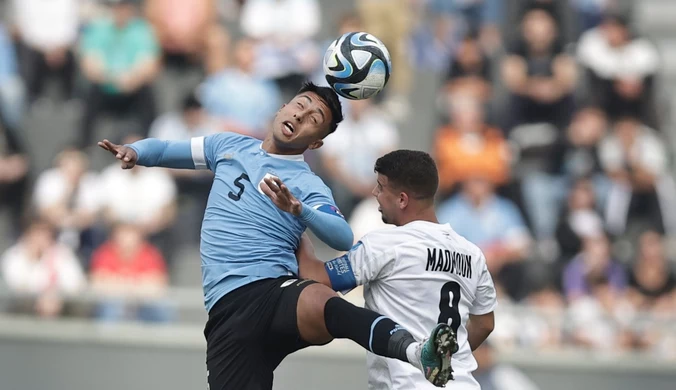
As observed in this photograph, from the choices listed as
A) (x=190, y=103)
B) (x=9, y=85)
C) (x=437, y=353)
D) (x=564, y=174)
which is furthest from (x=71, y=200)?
(x=437, y=353)

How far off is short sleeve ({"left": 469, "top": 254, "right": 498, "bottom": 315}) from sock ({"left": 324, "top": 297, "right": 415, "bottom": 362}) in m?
0.74

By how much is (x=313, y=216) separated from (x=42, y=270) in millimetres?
6690

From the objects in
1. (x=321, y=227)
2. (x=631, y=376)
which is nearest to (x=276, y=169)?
(x=321, y=227)

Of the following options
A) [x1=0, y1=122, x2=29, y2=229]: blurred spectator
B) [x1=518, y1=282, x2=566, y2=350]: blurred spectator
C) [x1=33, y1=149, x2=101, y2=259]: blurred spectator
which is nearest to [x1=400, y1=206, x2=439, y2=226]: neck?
[x1=518, y1=282, x2=566, y2=350]: blurred spectator

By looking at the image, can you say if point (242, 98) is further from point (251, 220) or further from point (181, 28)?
point (251, 220)

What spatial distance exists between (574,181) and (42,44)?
5.91 metres

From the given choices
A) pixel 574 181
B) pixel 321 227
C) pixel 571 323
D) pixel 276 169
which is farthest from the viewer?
pixel 574 181

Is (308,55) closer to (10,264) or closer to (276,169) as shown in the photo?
(10,264)

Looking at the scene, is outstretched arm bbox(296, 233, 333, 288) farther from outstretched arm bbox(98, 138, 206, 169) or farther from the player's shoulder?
outstretched arm bbox(98, 138, 206, 169)

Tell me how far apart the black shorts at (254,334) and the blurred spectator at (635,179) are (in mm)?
7180

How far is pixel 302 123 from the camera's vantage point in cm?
575

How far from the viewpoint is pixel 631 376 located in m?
11.0

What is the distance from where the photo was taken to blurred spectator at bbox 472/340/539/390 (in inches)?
355

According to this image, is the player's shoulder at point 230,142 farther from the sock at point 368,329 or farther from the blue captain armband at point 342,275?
the sock at point 368,329
